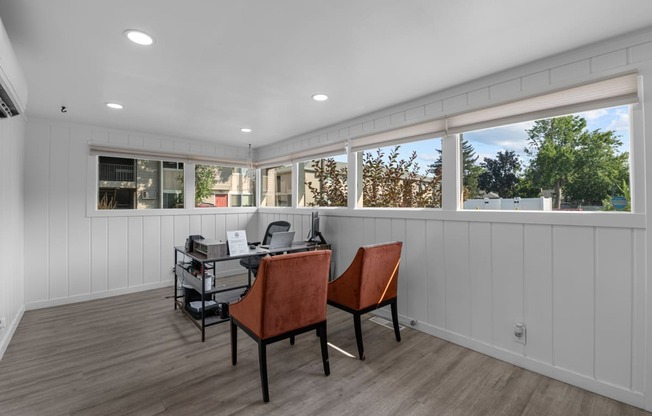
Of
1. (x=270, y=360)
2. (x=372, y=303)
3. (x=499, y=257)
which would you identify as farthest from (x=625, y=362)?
(x=270, y=360)

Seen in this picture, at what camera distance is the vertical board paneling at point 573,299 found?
2143 millimetres

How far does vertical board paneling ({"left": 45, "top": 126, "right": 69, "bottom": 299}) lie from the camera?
392 centimetres

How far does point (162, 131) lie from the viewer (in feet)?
14.8

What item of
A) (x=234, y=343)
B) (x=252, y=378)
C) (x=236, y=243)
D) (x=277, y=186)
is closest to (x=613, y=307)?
(x=252, y=378)

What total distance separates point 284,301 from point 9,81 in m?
2.19

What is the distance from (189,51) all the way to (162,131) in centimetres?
273

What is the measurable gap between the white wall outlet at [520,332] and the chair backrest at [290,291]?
1.54 metres

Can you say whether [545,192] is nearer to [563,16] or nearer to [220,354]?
[563,16]

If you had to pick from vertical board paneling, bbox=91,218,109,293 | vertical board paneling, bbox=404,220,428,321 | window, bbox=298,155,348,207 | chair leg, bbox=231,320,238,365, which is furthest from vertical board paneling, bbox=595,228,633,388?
vertical board paneling, bbox=91,218,109,293

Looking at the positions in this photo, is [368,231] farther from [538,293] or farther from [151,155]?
[151,155]

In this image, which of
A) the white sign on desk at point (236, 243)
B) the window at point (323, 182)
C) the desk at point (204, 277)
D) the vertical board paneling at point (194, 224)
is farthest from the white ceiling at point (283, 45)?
the vertical board paneling at point (194, 224)

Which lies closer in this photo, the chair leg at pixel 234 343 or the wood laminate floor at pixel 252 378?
the wood laminate floor at pixel 252 378

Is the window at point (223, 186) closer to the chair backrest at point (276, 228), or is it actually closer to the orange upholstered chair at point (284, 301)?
the chair backrest at point (276, 228)

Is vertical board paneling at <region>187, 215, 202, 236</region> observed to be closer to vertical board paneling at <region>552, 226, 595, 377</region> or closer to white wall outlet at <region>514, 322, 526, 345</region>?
white wall outlet at <region>514, 322, 526, 345</region>
